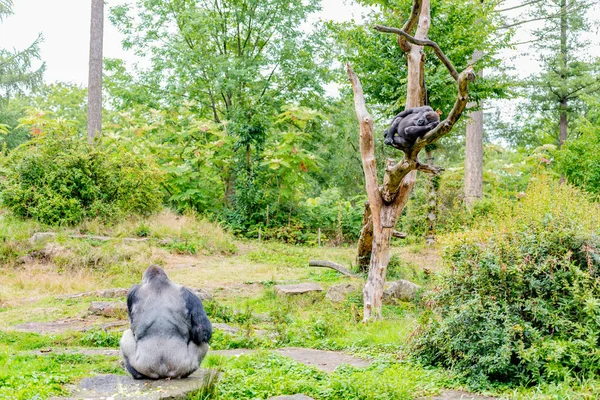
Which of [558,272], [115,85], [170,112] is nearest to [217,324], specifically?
[558,272]

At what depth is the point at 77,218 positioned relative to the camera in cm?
1574

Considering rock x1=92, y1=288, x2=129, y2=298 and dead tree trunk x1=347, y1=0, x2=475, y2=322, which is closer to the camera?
dead tree trunk x1=347, y1=0, x2=475, y2=322

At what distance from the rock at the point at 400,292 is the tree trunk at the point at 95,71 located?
12.6 m

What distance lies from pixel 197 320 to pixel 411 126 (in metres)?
4.65

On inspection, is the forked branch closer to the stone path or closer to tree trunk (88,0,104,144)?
the stone path

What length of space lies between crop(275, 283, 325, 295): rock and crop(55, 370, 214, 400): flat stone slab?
605cm

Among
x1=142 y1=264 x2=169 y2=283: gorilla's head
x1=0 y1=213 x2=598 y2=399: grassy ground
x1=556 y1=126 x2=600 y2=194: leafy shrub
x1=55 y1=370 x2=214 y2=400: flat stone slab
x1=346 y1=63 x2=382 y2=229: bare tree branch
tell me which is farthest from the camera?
x1=556 y1=126 x2=600 y2=194: leafy shrub

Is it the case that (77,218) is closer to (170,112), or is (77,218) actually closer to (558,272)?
(170,112)

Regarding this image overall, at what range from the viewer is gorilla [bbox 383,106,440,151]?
8219 mm

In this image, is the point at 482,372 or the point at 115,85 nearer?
the point at 482,372

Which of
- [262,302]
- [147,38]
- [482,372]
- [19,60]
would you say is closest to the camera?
[482,372]

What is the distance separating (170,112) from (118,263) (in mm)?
11844

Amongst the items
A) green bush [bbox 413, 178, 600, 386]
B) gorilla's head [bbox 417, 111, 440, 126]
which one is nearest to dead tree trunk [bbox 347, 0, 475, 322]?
gorilla's head [bbox 417, 111, 440, 126]

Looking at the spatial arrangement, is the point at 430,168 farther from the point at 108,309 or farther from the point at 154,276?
the point at 108,309
